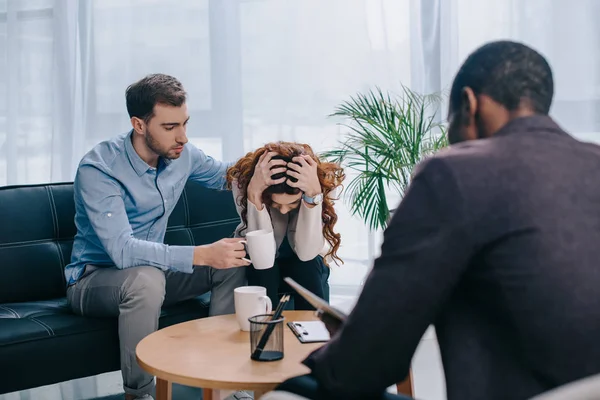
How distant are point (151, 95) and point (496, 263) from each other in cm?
182

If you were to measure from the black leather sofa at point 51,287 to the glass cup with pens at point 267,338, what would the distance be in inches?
33.6

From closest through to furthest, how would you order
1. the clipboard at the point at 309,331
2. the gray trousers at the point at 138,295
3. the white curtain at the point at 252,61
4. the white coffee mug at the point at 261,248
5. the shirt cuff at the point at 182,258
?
the clipboard at the point at 309,331 → the white coffee mug at the point at 261,248 → the gray trousers at the point at 138,295 → the shirt cuff at the point at 182,258 → the white curtain at the point at 252,61

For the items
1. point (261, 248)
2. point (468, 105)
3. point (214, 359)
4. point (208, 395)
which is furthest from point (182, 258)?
point (468, 105)

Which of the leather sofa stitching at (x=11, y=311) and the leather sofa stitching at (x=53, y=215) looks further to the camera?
the leather sofa stitching at (x=53, y=215)

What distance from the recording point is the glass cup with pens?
180 centimetres

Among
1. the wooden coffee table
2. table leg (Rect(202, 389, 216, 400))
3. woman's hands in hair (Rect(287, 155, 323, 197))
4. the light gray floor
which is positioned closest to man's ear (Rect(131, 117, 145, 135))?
woman's hands in hair (Rect(287, 155, 323, 197))

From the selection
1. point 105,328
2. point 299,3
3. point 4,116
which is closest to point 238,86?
point 299,3

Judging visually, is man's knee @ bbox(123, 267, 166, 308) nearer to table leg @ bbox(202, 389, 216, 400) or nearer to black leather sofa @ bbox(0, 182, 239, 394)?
black leather sofa @ bbox(0, 182, 239, 394)

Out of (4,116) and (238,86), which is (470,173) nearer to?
(238,86)

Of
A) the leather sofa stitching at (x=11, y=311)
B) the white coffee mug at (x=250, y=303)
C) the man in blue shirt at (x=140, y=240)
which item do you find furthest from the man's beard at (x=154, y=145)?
the white coffee mug at (x=250, y=303)

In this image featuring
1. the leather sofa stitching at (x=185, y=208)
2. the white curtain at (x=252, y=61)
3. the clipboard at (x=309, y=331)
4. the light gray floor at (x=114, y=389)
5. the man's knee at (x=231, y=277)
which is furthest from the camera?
the white curtain at (x=252, y=61)

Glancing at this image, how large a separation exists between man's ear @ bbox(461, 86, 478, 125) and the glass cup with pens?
74 centimetres

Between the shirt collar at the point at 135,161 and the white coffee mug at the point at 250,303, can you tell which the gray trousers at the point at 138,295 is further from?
the white coffee mug at the point at 250,303

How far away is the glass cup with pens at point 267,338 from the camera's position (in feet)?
5.91
